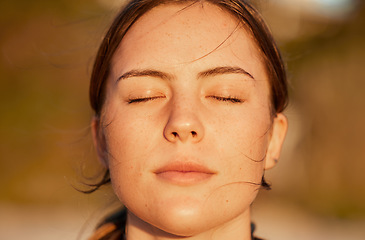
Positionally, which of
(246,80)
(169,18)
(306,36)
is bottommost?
(306,36)

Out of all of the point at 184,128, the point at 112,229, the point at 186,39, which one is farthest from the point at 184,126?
the point at 112,229

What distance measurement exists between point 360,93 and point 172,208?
23.2 feet

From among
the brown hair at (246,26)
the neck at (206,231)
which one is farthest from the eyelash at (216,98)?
the neck at (206,231)

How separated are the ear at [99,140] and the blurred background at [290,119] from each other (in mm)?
5058

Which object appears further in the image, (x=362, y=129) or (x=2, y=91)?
(x=2, y=91)

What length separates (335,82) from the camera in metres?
8.07

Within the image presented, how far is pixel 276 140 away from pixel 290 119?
531 centimetres

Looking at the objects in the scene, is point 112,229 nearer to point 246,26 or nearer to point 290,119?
point 246,26

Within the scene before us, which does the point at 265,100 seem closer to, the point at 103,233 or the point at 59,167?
the point at 103,233

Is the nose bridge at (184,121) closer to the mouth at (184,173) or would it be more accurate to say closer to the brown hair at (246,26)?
the mouth at (184,173)

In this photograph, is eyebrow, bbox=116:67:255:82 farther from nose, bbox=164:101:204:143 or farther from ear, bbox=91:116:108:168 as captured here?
ear, bbox=91:116:108:168

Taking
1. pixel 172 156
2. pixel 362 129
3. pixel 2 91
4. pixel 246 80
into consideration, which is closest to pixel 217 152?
pixel 172 156

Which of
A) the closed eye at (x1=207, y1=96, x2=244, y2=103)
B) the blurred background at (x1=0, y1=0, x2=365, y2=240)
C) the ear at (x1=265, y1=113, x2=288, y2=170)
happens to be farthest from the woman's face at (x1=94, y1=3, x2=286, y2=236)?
the blurred background at (x1=0, y1=0, x2=365, y2=240)

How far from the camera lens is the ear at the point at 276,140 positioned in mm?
2129
